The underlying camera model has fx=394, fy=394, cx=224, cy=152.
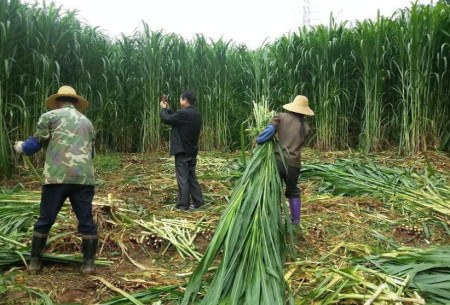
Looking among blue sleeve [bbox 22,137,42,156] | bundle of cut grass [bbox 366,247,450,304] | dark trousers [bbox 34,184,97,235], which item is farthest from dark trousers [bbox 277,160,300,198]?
blue sleeve [bbox 22,137,42,156]

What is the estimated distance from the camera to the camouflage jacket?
2807mm

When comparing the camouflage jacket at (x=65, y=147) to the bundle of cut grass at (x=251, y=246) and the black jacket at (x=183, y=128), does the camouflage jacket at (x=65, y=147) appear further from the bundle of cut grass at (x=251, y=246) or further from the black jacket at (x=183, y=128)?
the black jacket at (x=183, y=128)

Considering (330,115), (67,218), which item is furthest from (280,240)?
(330,115)

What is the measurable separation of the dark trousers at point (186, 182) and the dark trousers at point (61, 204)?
1655mm

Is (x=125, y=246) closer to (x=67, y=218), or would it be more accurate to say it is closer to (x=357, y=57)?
(x=67, y=218)

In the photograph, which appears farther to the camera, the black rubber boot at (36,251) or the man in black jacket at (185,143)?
the man in black jacket at (185,143)

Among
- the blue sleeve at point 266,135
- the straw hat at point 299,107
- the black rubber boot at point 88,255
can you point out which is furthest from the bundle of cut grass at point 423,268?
the black rubber boot at point 88,255

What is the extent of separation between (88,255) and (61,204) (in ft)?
1.39

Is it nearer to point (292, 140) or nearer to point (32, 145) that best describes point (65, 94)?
point (32, 145)

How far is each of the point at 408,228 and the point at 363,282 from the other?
1.54 meters

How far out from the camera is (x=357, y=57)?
7.50m

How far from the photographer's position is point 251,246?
253 cm

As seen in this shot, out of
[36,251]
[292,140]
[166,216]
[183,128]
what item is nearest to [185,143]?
[183,128]

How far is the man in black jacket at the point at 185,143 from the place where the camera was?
4.56 m
